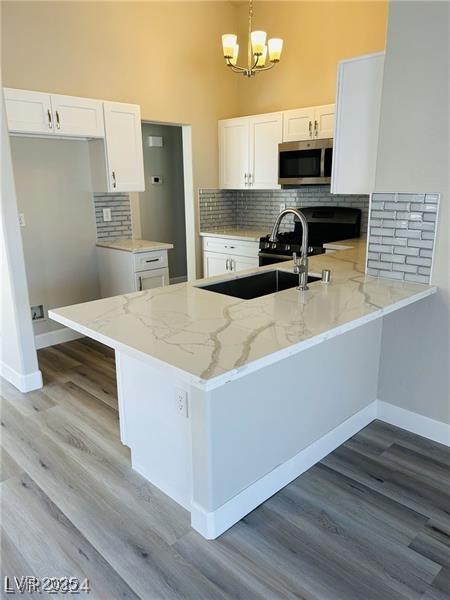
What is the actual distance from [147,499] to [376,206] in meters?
1.93

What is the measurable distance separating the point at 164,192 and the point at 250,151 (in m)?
1.62

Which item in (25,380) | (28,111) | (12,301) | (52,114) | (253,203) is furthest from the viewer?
(253,203)

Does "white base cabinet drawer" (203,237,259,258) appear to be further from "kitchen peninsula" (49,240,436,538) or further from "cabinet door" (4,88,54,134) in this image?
"kitchen peninsula" (49,240,436,538)

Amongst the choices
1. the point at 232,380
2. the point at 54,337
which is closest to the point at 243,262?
the point at 54,337

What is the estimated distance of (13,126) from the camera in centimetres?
325

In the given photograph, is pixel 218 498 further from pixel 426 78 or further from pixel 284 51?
pixel 284 51

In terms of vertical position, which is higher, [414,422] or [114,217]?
[114,217]

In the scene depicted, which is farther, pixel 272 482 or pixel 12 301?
pixel 12 301

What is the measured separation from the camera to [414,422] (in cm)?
257

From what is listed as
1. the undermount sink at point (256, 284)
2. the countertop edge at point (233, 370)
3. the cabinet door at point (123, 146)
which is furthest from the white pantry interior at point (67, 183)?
the countertop edge at point (233, 370)

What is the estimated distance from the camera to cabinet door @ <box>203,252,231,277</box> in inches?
194

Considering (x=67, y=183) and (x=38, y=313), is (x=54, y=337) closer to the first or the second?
(x=38, y=313)

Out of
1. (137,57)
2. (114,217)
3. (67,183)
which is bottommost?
(114,217)

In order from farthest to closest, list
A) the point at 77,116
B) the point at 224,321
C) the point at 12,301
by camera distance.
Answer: the point at 77,116
the point at 12,301
the point at 224,321
